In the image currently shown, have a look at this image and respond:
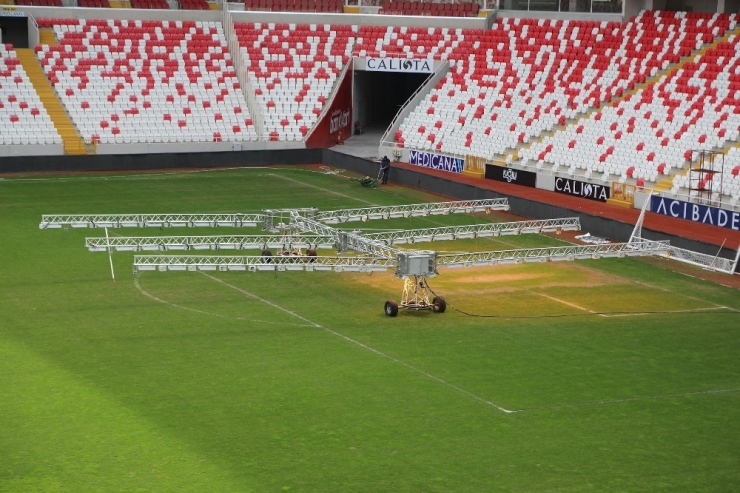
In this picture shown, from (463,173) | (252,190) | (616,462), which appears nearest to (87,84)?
(252,190)

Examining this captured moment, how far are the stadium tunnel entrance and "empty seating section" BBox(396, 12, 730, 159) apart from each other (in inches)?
201

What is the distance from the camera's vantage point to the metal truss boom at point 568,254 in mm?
31578

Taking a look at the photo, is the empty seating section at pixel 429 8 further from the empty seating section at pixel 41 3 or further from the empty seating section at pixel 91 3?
the empty seating section at pixel 41 3

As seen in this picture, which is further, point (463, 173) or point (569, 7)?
point (569, 7)

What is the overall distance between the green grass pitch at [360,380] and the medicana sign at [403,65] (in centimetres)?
2502

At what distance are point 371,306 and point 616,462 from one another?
11.8 m

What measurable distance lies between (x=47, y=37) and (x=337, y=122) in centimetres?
1494

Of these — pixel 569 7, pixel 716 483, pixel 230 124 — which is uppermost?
pixel 569 7

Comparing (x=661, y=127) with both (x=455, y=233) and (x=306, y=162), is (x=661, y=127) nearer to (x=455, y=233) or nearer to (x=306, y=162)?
(x=455, y=233)

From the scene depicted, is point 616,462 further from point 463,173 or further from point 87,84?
point 87,84

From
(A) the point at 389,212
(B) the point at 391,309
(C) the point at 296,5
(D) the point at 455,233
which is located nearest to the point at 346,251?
(D) the point at 455,233

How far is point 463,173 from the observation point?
5241cm

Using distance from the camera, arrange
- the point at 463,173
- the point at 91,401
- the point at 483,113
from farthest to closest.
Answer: the point at 483,113 → the point at 463,173 → the point at 91,401

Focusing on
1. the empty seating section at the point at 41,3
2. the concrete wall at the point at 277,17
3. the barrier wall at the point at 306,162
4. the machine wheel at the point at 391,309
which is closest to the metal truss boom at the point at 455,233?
the barrier wall at the point at 306,162
